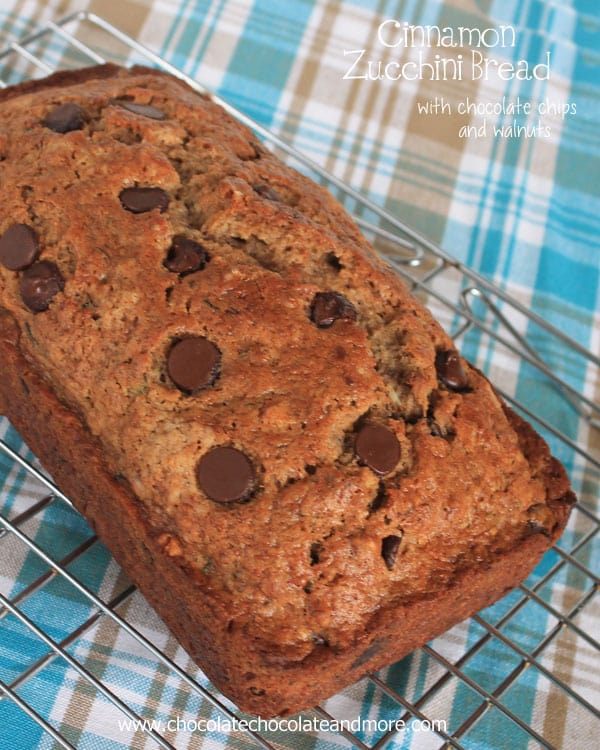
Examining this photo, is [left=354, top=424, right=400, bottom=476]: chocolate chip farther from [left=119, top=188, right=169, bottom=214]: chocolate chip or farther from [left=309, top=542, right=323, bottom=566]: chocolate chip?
[left=119, top=188, right=169, bottom=214]: chocolate chip

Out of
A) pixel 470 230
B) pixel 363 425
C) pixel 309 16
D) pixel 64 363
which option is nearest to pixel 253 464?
pixel 363 425

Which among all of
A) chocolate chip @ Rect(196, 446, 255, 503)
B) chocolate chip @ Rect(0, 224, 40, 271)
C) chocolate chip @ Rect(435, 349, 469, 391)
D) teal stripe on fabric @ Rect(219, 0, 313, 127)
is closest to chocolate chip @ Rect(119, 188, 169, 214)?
chocolate chip @ Rect(0, 224, 40, 271)

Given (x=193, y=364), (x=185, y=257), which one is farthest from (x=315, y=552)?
(x=185, y=257)

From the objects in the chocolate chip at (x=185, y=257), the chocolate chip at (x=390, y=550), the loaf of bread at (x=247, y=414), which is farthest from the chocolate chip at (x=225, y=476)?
the chocolate chip at (x=185, y=257)

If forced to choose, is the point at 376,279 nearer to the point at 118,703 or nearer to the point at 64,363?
the point at 64,363

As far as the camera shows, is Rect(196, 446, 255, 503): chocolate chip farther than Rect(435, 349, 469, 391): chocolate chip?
No

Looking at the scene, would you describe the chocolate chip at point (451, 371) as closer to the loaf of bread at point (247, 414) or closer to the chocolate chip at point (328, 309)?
the loaf of bread at point (247, 414)

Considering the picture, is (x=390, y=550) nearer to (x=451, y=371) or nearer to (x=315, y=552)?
(x=315, y=552)
